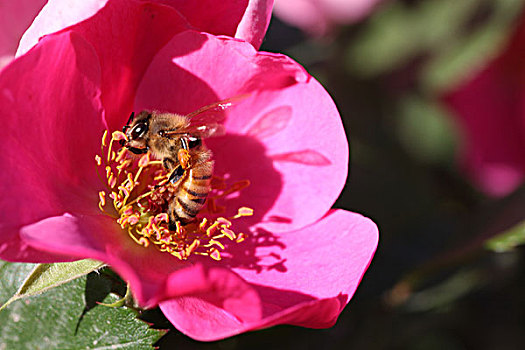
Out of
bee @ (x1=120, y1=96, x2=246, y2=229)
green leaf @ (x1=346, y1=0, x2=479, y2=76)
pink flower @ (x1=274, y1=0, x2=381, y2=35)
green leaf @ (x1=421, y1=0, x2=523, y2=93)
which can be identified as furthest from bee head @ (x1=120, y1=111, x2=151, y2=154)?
green leaf @ (x1=421, y1=0, x2=523, y2=93)

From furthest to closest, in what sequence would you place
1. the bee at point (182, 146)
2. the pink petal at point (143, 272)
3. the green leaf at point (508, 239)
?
1. the green leaf at point (508, 239)
2. the bee at point (182, 146)
3. the pink petal at point (143, 272)

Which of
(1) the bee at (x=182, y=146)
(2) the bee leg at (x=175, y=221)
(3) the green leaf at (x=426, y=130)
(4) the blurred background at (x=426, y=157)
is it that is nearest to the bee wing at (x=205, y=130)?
(1) the bee at (x=182, y=146)

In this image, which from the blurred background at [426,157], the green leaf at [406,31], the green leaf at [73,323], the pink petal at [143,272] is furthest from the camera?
the green leaf at [406,31]

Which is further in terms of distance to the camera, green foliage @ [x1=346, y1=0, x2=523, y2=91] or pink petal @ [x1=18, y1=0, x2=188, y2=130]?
green foliage @ [x1=346, y1=0, x2=523, y2=91]

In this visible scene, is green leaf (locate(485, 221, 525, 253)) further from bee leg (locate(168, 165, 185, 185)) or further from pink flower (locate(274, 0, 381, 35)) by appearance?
pink flower (locate(274, 0, 381, 35))

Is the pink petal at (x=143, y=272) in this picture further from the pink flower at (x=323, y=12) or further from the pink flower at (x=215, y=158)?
the pink flower at (x=323, y=12)

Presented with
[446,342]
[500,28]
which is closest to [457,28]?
[500,28]

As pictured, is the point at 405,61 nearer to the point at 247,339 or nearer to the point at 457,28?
the point at 457,28
